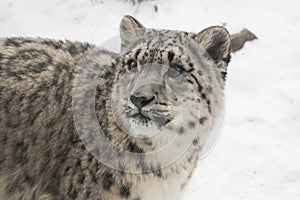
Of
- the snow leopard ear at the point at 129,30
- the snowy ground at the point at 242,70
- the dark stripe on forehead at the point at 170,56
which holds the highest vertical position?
the snow leopard ear at the point at 129,30

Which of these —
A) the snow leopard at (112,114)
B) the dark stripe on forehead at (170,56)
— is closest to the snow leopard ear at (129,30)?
the snow leopard at (112,114)

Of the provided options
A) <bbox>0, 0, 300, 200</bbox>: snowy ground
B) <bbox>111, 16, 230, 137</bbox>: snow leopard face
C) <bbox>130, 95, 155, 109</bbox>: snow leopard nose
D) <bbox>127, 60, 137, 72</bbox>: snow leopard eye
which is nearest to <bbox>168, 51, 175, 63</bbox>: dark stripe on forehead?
<bbox>111, 16, 230, 137</bbox>: snow leopard face

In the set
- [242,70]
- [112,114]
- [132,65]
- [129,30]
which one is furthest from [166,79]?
[242,70]

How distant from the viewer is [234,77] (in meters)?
7.12

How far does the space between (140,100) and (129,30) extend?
2.79 feet

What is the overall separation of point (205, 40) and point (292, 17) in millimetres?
4690

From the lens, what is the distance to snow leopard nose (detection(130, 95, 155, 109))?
11.1ft

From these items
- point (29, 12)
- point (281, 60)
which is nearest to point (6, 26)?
point (29, 12)

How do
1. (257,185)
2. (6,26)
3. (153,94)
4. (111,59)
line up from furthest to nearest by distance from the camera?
(6,26), (257,185), (111,59), (153,94)

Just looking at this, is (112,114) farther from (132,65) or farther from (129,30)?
(129,30)

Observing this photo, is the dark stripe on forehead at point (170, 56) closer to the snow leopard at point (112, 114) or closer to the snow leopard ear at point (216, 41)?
the snow leopard at point (112, 114)

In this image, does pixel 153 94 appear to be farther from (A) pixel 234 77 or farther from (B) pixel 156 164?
(A) pixel 234 77

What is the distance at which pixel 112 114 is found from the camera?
3824 mm

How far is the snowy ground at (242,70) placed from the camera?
557cm
